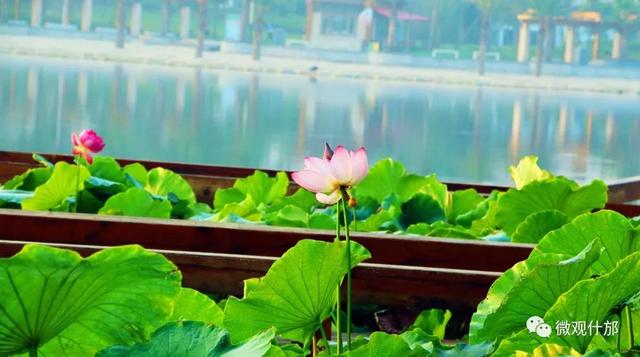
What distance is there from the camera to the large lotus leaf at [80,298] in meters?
0.51

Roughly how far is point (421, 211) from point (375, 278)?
1.74 ft

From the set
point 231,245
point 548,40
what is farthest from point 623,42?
point 231,245

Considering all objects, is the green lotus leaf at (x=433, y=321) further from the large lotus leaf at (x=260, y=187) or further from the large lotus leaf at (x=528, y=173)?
the large lotus leaf at (x=260, y=187)

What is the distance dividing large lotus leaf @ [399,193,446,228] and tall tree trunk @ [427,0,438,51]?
41069 mm

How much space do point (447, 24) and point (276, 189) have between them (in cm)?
4315

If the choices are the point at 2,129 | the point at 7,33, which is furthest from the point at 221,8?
the point at 2,129

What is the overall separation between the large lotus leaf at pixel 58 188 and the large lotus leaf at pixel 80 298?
909mm

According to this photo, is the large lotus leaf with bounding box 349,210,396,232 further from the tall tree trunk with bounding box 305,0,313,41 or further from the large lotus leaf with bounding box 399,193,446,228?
the tall tree trunk with bounding box 305,0,313,41

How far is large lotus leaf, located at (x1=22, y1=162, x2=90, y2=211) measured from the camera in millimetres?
1449

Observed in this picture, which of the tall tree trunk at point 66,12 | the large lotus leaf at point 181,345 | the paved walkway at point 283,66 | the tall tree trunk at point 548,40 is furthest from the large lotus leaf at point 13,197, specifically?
the tall tree trunk at point 66,12

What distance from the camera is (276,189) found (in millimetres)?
1742

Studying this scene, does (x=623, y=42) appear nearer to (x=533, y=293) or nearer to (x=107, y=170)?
(x=107, y=170)

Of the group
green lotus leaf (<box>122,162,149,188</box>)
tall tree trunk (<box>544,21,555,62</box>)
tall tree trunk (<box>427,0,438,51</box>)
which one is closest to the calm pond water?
tall tree trunk (<box>544,21,555,62</box>)

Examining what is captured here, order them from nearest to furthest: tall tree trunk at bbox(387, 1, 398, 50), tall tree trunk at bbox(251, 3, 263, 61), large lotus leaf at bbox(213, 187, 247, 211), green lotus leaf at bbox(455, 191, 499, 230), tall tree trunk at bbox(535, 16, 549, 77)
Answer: green lotus leaf at bbox(455, 191, 499, 230)
large lotus leaf at bbox(213, 187, 247, 211)
tall tree trunk at bbox(251, 3, 263, 61)
tall tree trunk at bbox(535, 16, 549, 77)
tall tree trunk at bbox(387, 1, 398, 50)
